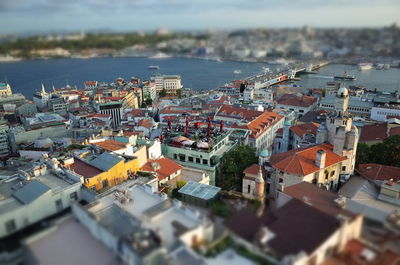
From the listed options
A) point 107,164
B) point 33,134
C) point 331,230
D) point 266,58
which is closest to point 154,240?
point 331,230

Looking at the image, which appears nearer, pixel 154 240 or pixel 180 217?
pixel 154 240

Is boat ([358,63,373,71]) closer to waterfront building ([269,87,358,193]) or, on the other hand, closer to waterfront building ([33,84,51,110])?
waterfront building ([269,87,358,193])

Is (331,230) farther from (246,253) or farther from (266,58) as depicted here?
(266,58)

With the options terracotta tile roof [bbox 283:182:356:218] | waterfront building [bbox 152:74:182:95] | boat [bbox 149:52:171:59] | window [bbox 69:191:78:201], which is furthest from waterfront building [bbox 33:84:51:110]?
boat [bbox 149:52:171:59]

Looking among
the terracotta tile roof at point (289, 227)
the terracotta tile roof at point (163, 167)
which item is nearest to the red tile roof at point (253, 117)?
the terracotta tile roof at point (163, 167)

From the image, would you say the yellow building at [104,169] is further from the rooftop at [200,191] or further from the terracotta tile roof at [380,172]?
the terracotta tile roof at [380,172]
